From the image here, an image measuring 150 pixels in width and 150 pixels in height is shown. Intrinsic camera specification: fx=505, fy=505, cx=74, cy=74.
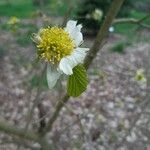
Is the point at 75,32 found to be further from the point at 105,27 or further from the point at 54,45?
the point at 105,27

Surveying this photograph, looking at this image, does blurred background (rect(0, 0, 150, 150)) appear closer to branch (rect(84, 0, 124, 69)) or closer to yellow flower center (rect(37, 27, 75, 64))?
branch (rect(84, 0, 124, 69))

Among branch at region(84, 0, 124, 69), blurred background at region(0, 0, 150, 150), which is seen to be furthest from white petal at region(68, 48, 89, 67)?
blurred background at region(0, 0, 150, 150)

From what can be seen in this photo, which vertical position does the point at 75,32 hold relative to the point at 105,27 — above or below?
above

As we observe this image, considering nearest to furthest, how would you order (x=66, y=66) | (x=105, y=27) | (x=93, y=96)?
(x=66, y=66), (x=105, y=27), (x=93, y=96)

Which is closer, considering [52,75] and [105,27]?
[52,75]

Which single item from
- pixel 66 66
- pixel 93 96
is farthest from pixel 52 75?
pixel 93 96

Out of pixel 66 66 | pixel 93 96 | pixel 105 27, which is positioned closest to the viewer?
pixel 66 66

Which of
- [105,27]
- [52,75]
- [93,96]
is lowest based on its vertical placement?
[93,96]

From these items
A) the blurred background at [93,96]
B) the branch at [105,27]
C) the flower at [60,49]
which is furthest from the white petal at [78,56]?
the blurred background at [93,96]
